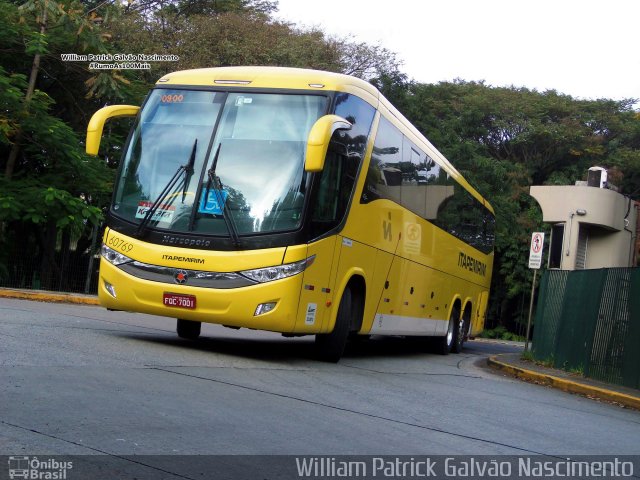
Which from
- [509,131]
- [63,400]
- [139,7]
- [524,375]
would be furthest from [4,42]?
[509,131]

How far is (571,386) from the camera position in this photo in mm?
13742

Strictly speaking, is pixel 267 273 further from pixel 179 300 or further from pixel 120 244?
pixel 120 244

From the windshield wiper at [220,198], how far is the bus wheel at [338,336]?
2.12 metres

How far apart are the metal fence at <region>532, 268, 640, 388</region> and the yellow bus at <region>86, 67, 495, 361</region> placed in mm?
4299

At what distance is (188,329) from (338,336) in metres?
2.65

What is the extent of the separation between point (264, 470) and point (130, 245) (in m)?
6.13

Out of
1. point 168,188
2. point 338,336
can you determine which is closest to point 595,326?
point 338,336

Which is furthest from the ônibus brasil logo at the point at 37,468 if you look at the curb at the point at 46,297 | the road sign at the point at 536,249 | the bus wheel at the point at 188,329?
the road sign at the point at 536,249

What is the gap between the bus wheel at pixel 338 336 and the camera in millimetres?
12148

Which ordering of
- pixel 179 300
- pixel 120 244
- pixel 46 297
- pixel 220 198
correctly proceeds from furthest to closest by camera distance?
pixel 46 297 → pixel 120 244 → pixel 220 198 → pixel 179 300

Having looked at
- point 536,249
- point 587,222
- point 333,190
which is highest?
point 587,222

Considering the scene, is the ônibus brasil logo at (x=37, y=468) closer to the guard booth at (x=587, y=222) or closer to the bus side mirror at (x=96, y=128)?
the bus side mirror at (x=96, y=128)

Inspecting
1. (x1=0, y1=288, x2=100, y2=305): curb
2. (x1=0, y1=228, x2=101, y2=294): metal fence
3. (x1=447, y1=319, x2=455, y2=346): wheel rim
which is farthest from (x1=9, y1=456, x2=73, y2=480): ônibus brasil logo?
(x1=0, y1=228, x2=101, y2=294): metal fence

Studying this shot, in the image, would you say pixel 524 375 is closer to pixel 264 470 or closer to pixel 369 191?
pixel 369 191
